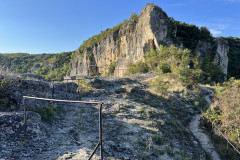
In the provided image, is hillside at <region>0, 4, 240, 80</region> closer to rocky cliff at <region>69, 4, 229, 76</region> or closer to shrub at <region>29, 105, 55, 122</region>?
rocky cliff at <region>69, 4, 229, 76</region>

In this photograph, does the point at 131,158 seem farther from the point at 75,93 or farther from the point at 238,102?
the point at 75,93

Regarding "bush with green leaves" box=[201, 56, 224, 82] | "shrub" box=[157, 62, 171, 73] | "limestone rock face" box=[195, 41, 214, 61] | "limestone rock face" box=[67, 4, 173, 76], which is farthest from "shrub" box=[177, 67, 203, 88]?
"limestone rock face" box=[195, 41, 214, 61]

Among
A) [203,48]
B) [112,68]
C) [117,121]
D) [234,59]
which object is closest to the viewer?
[117,121]

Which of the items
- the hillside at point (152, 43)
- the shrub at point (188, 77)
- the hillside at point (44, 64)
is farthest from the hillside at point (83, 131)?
the hillside at point (44, 64)

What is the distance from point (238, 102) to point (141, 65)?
62.1ft

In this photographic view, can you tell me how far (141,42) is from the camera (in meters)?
31.3

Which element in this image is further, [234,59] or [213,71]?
[234,59]

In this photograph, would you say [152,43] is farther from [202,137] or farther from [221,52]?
[202,137]

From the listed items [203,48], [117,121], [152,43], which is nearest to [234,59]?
[203,48]

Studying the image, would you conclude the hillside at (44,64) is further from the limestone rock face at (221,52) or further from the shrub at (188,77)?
the shrub at (188,77)

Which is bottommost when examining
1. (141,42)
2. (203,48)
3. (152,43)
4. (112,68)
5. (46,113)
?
(46,113)

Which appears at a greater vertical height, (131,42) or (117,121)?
(131,42)

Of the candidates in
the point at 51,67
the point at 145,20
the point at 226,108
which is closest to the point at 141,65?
the point at 145,20

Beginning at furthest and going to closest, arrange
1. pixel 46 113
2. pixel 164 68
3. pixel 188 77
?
pixel 164 68 → pixel 188 77 → pixel 46 113
